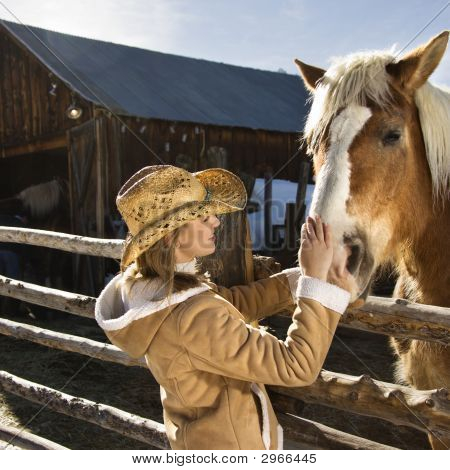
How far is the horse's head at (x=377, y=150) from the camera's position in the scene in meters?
1.96

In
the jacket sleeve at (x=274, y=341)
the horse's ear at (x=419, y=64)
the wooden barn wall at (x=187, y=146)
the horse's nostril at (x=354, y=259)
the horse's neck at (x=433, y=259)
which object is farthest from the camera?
the wooden barn wall at (x=187, y=146)

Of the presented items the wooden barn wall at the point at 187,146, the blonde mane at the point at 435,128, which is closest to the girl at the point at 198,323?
the blonde mane at the point at 435,128

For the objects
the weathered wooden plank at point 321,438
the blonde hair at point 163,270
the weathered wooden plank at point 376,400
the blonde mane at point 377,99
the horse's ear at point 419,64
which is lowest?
the weathered wooden plank at point 321,438

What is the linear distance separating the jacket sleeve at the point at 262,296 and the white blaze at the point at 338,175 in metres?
0.38

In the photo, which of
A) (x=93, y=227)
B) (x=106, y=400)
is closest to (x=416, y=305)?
(x=106, y=400)

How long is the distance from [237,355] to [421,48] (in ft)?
5.02

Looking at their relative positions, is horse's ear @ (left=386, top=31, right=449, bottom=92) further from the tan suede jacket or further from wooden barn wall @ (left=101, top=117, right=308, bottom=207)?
wooden barn wall @ (left=101, top=117, right=308, bottom=207)

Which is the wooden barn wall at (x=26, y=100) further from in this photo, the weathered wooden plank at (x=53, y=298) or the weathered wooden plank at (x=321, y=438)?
the weathered wooden plank at (x=321, y=438)

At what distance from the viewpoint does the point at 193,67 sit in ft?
47.5

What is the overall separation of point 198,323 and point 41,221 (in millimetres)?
10230

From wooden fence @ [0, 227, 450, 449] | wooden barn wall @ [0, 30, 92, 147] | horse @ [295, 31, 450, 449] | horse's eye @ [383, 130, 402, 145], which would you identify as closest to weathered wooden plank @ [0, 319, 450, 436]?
wooden fence @ [0, 227, 450, 449]

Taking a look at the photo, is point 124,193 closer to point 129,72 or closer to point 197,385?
point 197,385

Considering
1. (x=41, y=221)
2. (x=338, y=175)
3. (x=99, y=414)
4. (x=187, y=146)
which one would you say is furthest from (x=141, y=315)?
(x=41, y=221)

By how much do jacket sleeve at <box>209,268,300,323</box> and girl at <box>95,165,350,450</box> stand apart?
1.08 feet
